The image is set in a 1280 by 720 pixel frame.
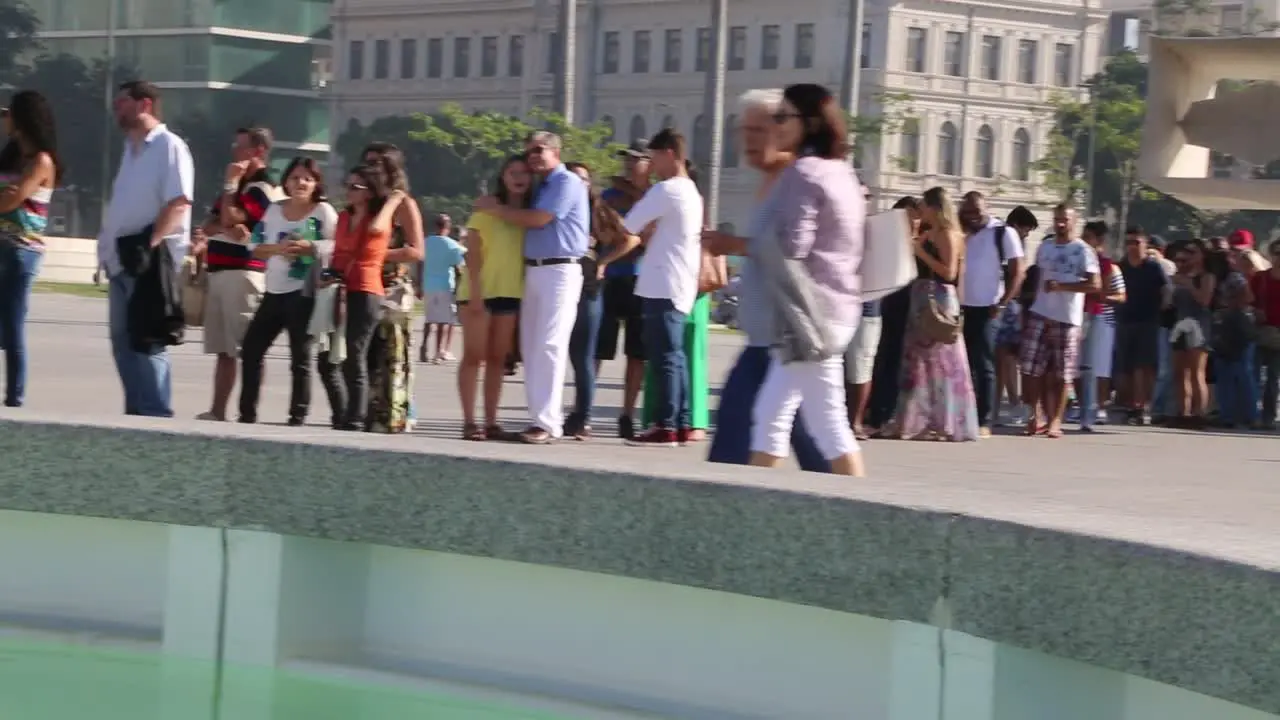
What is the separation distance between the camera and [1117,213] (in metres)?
90.5

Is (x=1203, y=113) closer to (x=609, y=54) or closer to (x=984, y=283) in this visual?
(x=984, y=283)

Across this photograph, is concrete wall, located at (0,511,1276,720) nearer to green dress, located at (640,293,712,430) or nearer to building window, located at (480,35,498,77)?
green dress, located at (640,293,712,430)

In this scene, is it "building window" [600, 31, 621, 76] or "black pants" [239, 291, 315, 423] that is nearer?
"black pants" [239, 291, 315, 423]

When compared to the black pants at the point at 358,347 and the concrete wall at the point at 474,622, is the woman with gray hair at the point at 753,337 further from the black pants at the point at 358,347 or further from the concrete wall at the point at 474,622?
the black pants at the point at 358,347

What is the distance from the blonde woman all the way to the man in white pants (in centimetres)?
326

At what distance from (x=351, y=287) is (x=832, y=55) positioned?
106 metres

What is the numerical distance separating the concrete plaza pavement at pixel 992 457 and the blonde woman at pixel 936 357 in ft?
0.75

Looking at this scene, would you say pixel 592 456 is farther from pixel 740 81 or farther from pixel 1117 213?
pixel 740 81

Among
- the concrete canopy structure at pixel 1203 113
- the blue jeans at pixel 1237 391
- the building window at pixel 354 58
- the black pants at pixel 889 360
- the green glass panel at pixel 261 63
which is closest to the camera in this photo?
the black pants at pixel 889 360

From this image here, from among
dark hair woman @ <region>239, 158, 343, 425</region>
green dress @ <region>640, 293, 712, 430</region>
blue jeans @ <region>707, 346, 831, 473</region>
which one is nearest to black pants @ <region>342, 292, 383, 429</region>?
dark hair woman @ <region>239, 158, 343, 425</region>

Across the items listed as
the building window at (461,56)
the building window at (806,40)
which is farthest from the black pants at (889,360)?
the building window at (461,56)

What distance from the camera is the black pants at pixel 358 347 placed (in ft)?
37.5

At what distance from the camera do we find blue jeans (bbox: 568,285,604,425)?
12.7m

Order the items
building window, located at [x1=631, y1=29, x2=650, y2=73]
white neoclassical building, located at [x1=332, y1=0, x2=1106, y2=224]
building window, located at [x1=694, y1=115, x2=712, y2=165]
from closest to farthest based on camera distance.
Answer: building window, located at [x1=694, y1=115, x2=712, y2=165], white neoclassical building, located at [x1=332, y1=0, x2=1106, y2=224], building window, located at [x1=631, y1=29, x2=650, y2=73]
